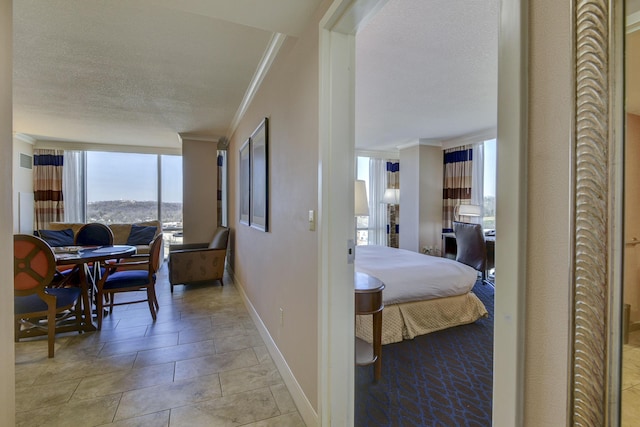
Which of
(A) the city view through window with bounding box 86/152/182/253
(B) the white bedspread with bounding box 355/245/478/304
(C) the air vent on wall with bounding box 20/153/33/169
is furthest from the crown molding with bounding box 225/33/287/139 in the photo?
(C) the air vent on wall with bounding box 20/153/33/169

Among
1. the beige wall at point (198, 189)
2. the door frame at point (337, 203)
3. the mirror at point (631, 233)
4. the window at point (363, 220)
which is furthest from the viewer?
the window at point (363, 220)

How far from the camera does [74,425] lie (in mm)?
1615

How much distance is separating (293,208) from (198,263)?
114 inches

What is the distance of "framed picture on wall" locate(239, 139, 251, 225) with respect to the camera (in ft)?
10.6

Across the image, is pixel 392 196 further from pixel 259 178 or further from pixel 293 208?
pixel 293 208

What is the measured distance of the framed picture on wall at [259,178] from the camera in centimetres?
248

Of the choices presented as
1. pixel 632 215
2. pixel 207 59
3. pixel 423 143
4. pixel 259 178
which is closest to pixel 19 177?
pixel 207 59

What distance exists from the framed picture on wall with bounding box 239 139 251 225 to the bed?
4.74 feet

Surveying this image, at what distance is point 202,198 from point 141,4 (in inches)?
148

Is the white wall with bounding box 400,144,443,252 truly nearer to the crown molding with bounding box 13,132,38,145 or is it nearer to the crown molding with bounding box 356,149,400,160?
the crown molding with bounding box 356,149,400,160

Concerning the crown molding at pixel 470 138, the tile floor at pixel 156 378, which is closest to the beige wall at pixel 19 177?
the tile floor at pixel 156 378

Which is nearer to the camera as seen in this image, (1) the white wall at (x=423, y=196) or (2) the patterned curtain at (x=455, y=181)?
(2) the patterned curtain at (x=455, y=181)

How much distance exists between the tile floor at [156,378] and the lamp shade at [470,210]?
3.83 metres

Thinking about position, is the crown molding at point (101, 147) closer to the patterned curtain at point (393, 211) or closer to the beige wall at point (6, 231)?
the patterned curtain at point (393, 211)
